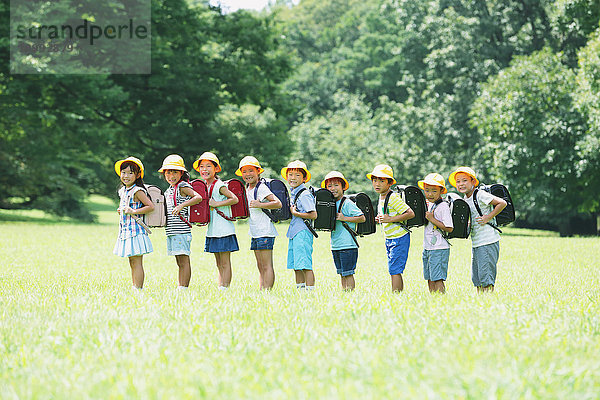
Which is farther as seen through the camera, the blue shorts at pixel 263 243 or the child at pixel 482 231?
the blue shorts at pixel 263 243

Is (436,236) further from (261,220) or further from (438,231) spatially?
(261,220)

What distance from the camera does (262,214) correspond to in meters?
9.07

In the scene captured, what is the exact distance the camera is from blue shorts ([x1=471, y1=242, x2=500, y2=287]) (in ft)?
28.6

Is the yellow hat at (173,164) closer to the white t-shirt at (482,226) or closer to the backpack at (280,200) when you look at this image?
the backpack at (280,200)

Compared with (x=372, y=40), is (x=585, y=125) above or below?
below

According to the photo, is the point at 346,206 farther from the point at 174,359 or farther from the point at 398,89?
the point at 398,89

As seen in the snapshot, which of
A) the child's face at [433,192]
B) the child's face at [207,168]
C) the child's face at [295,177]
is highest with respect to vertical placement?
the child's face at [207,168]

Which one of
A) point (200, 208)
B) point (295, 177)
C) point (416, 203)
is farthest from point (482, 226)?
point (200, 208)

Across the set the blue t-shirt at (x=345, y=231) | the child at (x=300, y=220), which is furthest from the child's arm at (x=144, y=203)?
the blue t-shirt at (x=345, y=231)

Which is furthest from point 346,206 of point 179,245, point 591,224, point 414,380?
point 591,224

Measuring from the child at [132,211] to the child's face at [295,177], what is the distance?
188 centimetres

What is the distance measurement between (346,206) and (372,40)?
55934 millimetres

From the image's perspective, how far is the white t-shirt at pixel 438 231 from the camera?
8562 millimetres


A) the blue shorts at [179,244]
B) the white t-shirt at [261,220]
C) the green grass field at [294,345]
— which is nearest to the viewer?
the green grass field at [294,345]
